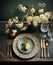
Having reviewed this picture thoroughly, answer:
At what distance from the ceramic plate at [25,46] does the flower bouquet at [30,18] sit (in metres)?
0.11

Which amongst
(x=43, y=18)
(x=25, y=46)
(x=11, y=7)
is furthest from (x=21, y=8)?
(x=25, y=46)

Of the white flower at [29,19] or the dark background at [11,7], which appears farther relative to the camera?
the dark background at [11,7]

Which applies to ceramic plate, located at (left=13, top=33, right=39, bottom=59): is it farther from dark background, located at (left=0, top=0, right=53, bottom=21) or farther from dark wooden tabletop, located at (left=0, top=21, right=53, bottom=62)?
dark background, located at (left=0, top=0, right=53, bottom=21)

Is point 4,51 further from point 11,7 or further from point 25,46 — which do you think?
point 11,7

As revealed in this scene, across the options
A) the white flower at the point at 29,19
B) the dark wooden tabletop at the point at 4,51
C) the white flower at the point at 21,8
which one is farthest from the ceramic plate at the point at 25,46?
the white flower at the point at 21,8

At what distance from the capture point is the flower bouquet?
8.70ft

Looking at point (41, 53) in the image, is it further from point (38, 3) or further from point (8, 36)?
point (38, 3)

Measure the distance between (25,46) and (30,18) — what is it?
1.10 ft

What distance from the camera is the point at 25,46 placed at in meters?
2.65

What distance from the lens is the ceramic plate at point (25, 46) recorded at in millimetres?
2637

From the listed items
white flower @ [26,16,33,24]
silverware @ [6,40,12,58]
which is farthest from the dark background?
silverware @ [6,40,12,58]

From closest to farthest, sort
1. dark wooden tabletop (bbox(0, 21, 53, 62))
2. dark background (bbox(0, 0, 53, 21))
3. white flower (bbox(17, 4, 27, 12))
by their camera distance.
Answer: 1. dark wooden tabletop (bbox(0, 21, 53, 62))
2. white flower (bbox(17, 4, 27, 12))
3. dark background (bbox(0, 0, 53, 21))

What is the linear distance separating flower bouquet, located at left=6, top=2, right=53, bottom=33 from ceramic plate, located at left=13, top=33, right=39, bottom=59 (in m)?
0.11

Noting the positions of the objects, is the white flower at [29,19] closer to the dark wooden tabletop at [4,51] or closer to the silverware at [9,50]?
the dark wooden tabletop at [4,51]
